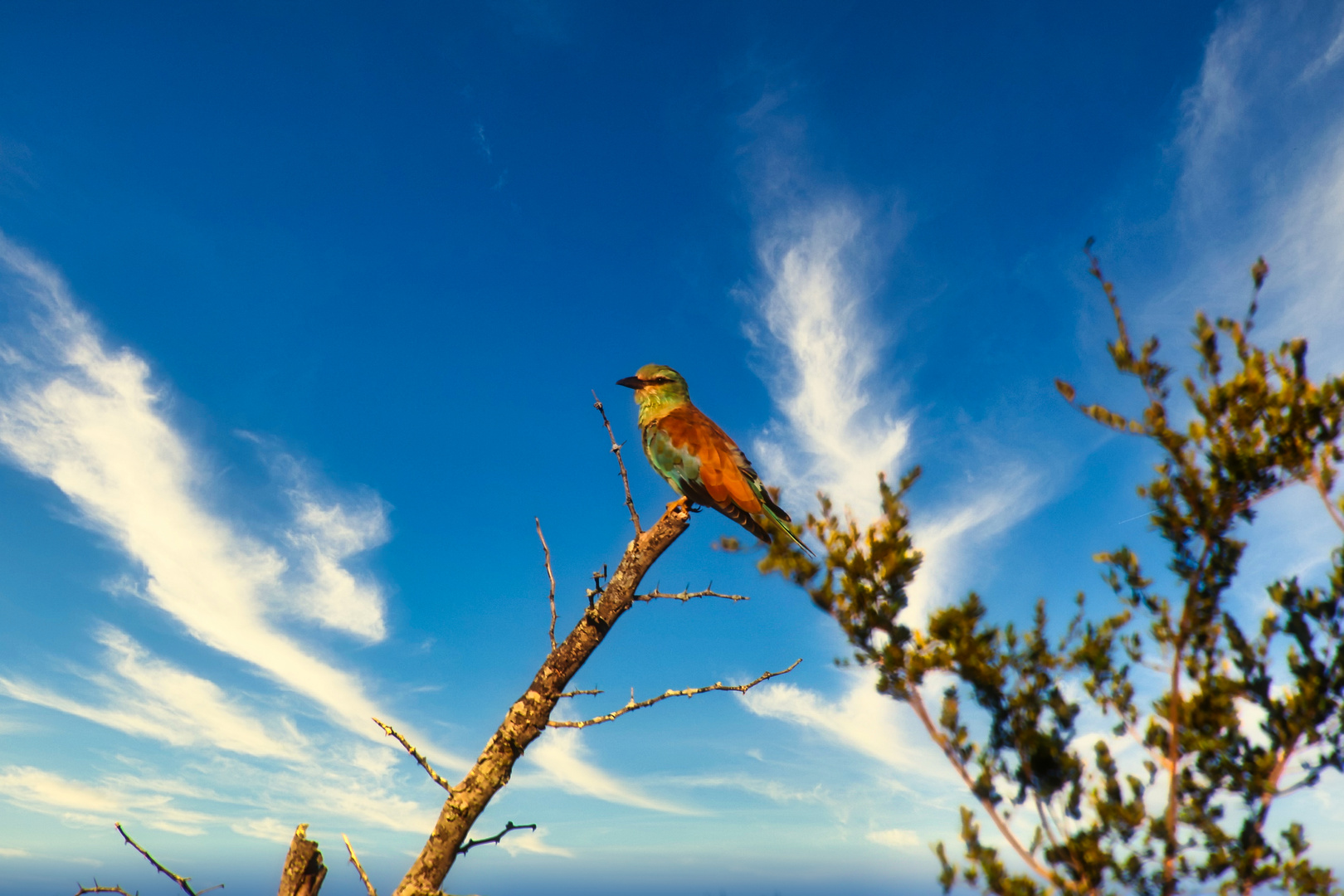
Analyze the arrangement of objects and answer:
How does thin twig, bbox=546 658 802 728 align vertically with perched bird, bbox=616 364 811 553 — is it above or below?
below

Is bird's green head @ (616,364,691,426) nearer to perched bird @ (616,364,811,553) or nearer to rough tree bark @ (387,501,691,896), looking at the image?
perched bird @ (616,364,811,553)

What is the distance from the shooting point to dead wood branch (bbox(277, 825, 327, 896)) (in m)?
4.46

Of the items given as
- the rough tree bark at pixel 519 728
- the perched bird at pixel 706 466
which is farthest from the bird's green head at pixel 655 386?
the rough tree bark at pixel 519 728

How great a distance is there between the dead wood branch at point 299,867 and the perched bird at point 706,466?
4.17 m

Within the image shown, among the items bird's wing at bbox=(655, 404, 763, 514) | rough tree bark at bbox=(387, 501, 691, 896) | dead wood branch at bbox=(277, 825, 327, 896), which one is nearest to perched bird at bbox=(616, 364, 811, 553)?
bird's wing at bbox=(655, 404, 763, 514)

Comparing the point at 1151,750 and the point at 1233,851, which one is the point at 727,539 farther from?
the point at 1233,851

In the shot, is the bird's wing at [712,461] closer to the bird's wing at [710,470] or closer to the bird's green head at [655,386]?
the bird's wing at [710,470]

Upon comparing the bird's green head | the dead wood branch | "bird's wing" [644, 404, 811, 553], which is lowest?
the dead wood branch

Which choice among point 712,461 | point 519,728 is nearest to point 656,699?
point 519,728

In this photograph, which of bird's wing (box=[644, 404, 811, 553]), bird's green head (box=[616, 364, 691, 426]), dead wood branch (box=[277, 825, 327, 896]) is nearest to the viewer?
dead wood branch (box=[277, 825, 327, 896])

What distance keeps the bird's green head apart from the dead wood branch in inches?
240

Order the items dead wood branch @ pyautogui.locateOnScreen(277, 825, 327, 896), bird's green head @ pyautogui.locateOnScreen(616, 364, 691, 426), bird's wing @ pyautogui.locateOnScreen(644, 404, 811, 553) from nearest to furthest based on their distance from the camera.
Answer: dead wood branch @ pyautogui.locateOnScreen(277, 825, 327, 896) → bird's wing @ pyautogui.locateOnScreen(644, 404, 811, 553) → bird's green head @ pyautogui.locateOnScreen(616, 364, 691, 426)

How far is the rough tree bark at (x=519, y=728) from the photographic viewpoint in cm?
462

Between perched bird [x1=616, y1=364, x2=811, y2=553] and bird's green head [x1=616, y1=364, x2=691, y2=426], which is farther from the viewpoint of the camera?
bird's green head [x1=616, y1=364, x2=691, y2=426]
